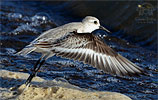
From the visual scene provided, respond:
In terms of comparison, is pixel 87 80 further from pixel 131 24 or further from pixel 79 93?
pixel 131 24

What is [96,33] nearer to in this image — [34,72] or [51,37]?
[34,72]

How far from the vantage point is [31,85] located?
500cm

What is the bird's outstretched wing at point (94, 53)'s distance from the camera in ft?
15.0

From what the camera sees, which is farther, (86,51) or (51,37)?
(51,37)

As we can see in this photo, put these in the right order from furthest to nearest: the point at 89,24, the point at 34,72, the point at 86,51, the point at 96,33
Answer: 1. the point at 96,33
2. the point at 89,24
3. the point at 34,72
4. the point at 86,51

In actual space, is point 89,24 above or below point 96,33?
above

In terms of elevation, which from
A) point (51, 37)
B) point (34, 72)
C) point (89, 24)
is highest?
point (89, 24)

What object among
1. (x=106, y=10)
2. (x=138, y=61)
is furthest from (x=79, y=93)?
(x=106, y=10)

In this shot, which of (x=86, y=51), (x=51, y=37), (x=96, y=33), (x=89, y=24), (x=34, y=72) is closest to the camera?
(x=86, y=51)

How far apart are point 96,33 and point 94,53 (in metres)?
4.74

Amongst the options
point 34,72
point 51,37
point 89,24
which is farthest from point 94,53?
point 34,72

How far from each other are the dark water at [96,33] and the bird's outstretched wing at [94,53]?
45.1 inches

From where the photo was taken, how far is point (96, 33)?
9.38 metres

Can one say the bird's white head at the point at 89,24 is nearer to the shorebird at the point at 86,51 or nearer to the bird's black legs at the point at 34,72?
the shorebird at the point at 86,51
